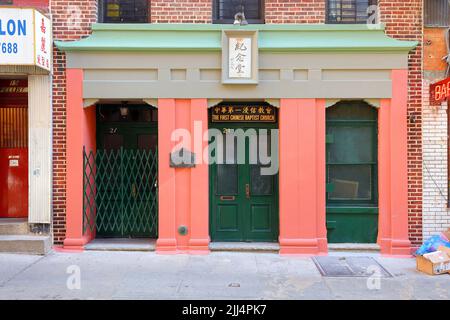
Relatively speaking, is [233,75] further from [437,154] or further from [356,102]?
[437,154]

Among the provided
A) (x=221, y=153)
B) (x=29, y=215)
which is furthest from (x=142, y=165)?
(x=29, y=215)

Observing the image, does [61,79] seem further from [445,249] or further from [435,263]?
[445,249]

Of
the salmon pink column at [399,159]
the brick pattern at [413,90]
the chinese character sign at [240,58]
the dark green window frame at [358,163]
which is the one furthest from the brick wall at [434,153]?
the chinese character sign at [240,58]

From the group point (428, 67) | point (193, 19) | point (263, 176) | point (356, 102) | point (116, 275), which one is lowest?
point (116, 275)

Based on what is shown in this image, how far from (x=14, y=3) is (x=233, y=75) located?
455cm

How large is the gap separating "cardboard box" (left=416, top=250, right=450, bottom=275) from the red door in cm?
785

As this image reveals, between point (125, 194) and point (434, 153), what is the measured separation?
20.8ft

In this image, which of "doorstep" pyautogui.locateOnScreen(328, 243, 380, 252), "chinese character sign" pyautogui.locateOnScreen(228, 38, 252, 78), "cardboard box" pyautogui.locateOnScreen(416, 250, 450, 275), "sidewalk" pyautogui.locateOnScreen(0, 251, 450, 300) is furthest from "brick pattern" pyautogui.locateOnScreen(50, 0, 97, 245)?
"cardboard box" pyautogui.locateOnScreen(416, 250, 450, 275)

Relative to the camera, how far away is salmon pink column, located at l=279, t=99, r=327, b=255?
9281mm

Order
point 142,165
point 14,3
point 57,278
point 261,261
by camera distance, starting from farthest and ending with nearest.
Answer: point 142,165 → point 14,3 → point 261,261 → point 57,278

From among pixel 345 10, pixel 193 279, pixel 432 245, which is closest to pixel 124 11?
pixel 345 10

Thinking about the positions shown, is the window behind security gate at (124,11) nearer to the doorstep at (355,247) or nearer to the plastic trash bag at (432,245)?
the doorstep at (355,247)

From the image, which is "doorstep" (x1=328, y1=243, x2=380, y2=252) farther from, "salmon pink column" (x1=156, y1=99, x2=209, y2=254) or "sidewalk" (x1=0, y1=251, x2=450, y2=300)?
"salmon pink column" (x1=156, y1=99, x2=209, y2=254)

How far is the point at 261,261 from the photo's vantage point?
880 centimetres
